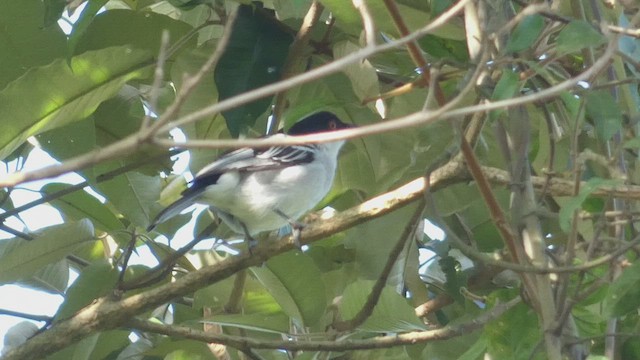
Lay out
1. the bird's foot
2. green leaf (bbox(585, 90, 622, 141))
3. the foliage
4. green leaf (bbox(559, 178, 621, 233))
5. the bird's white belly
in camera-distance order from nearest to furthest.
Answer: green leaf (bbox(559, 178, 621, 233))
green leaf (bbox(585, 90, 622, 141))
the foliage
the bird's foot
the bird's white belly

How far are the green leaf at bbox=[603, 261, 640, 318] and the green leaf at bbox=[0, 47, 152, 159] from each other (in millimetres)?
1617

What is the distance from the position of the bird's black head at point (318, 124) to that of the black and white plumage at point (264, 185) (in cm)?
1

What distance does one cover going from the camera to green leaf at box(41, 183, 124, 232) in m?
3.73

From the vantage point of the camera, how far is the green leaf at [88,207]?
3.73 m

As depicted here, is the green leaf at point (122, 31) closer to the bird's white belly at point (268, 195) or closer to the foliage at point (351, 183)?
the foliage at point (351, 183)

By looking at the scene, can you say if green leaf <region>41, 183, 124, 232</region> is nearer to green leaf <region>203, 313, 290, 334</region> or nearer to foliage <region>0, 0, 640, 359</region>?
foliage <region>0, 0, 640, 359</region>

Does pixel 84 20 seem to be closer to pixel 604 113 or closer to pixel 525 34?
pixel 525 34

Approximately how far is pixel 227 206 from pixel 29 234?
0.85 meters

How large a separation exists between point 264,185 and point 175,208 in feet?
3.13

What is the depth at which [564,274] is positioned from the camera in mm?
2201

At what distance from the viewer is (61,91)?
9.81 ft

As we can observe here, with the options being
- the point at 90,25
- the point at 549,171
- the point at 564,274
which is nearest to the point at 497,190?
the point at 549,171

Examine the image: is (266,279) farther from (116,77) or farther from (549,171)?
(549,171)

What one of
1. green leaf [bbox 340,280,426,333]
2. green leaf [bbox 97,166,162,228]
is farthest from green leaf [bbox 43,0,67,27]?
green leaf [bbox 340,280,426,333]
